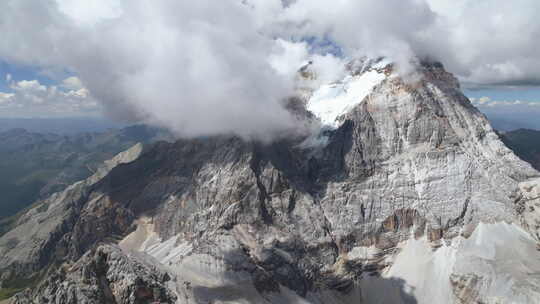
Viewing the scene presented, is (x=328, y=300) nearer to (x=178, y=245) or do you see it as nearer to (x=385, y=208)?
(x=385, y=208)

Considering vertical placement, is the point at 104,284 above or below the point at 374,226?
above

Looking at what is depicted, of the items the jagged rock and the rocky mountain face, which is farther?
the rocky mountain face

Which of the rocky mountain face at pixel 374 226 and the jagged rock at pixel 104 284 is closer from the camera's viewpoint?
the jagged rock at pixel 104 284

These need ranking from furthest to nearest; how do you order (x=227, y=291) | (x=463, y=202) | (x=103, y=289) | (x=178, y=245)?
(x=463, y=202) → (x=178, y=245) → (x=227, y=291) → (x=103, y=289)

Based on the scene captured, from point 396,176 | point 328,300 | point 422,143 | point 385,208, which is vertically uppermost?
point 422,143

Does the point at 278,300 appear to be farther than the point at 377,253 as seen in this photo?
No

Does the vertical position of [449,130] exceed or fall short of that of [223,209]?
it exceeds it

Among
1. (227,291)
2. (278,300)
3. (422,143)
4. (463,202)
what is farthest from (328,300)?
(422,143)

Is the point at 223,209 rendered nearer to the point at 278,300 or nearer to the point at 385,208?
the point at 278,300

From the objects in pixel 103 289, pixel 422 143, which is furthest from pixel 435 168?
pixel 103 289

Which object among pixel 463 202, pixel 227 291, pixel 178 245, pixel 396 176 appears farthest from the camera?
pixel 396 176

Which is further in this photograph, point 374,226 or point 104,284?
point 374,226
